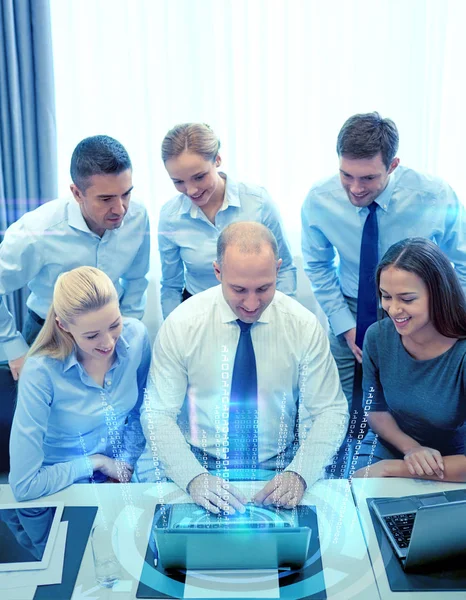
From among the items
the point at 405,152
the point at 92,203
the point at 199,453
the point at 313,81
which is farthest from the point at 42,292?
the point at 405,152

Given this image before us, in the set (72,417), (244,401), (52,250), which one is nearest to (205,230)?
(52,250)

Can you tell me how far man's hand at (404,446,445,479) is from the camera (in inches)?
64.8

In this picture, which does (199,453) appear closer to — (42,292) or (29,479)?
(29,479)

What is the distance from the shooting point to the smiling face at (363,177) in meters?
2.13

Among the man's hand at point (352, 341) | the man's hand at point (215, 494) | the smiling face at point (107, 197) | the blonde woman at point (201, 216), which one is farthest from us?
the man's hand at point (352, 341)

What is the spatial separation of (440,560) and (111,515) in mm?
705

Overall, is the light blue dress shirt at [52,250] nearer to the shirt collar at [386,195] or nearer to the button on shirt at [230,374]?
the button on shirt at [230,374]

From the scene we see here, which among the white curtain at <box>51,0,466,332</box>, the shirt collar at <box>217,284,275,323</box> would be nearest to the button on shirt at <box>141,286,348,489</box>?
the shirt collar at <box>217,284,275,323</box>

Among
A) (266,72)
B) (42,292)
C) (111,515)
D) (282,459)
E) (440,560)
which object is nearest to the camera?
(440,560)

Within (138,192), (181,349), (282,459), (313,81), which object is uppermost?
(313,81)

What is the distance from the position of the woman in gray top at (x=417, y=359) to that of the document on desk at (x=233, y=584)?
48 centimetres

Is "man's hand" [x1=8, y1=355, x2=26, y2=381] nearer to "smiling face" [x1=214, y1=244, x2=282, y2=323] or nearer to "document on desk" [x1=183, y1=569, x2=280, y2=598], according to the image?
"smiling face" [x1=214, y1=244, x2=282, y2=323]

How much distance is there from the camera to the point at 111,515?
1.51 m

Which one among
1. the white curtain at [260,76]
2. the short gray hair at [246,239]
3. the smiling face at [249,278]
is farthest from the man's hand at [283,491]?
the white curtain at [260,76]
